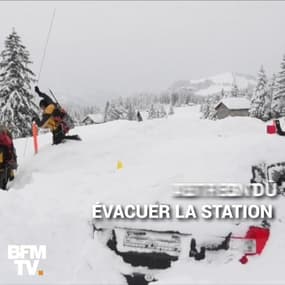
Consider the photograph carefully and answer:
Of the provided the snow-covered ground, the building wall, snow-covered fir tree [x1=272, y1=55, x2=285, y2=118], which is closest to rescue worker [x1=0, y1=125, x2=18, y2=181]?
the snow-covered ground

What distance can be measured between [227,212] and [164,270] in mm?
892

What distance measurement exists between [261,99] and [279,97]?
5.39 m

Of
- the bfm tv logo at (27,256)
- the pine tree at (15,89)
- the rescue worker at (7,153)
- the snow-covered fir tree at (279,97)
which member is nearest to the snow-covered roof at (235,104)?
the snow-covered fir tree at (279,97)

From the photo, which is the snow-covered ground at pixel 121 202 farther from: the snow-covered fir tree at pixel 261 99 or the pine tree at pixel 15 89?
the snow-covered fir tree at pixel 261 99

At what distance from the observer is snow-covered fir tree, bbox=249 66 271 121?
42994 millimetres

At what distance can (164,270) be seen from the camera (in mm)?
4062

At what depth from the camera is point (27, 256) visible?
15.9 feet

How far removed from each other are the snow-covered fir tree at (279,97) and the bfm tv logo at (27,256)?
35.9m

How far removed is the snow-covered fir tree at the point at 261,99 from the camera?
141 feet

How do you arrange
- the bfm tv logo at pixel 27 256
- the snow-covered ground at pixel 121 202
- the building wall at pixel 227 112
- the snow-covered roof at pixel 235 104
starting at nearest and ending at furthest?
the snow-covered ground at pixel 121 202 → the bfm tv logo at pixel 27 256 → the building wall at pixel 227 112 → the snow-covered roof at pixel 235 104

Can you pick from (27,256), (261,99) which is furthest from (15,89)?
(261,99)

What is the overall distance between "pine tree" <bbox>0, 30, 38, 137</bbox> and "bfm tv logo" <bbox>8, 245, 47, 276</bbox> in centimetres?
2307

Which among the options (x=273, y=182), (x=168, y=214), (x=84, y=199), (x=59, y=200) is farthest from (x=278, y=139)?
(x=59, y=200)

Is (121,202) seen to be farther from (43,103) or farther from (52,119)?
(43,103)
